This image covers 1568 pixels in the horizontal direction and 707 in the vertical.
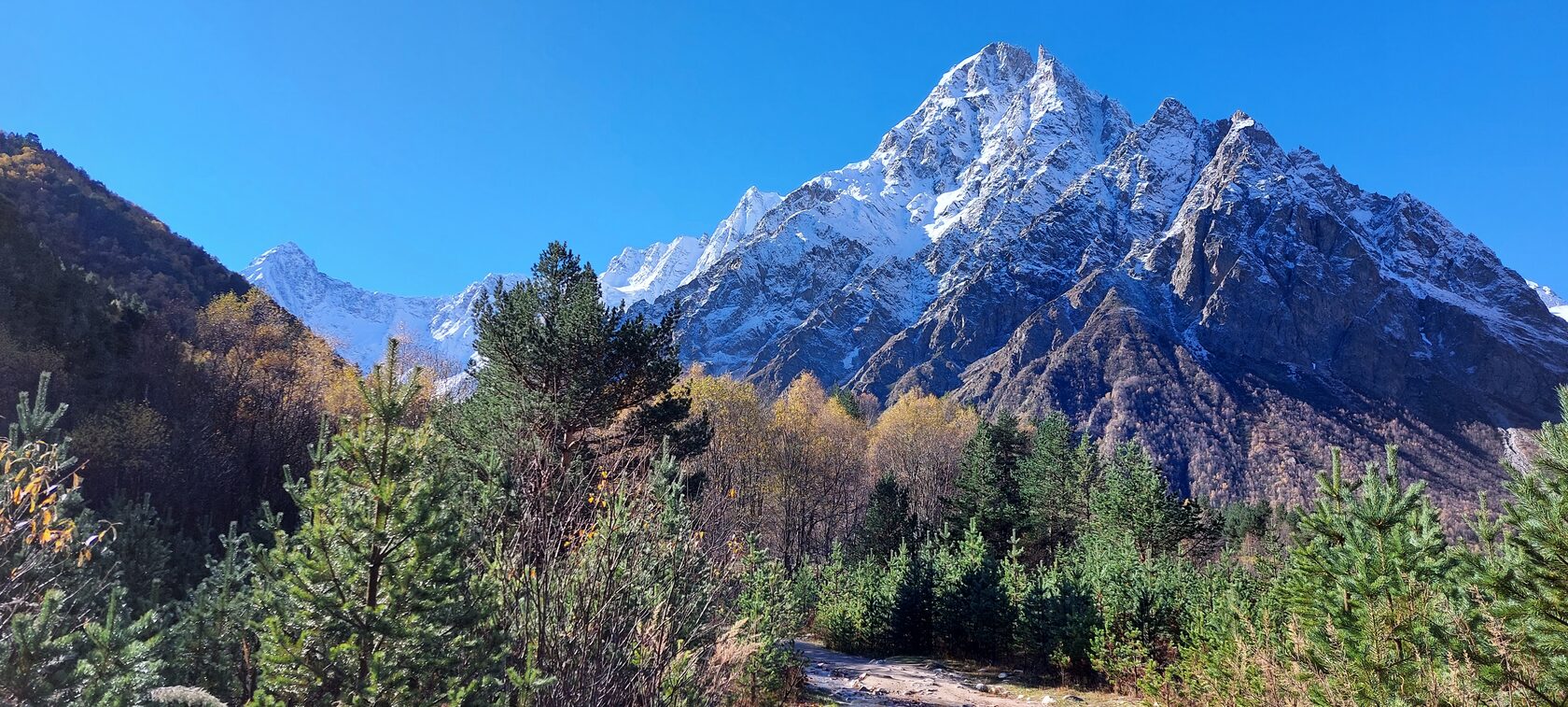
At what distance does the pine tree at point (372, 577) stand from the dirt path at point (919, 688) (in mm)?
8107

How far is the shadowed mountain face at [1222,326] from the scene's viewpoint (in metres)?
108

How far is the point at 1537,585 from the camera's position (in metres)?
3.80

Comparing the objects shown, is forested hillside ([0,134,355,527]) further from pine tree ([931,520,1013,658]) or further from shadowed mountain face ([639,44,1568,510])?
shadowed mountain face ([639,44,1568,510])

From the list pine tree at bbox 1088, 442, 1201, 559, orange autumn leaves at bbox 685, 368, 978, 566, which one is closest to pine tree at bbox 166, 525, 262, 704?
orange autumn leaves at bbox 685, 368, 978, 566

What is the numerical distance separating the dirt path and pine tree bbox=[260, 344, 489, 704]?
8.11 metres

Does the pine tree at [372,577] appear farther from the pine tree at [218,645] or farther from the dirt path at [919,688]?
the dirt path at [919,688]

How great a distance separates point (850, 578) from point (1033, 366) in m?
111

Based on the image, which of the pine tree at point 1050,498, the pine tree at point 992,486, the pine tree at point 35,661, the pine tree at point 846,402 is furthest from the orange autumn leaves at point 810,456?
the pine tree at point 35,661

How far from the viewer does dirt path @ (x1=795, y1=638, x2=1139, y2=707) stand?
Result: 36.6 ft

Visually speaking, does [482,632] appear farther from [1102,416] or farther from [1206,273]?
[1206,273]

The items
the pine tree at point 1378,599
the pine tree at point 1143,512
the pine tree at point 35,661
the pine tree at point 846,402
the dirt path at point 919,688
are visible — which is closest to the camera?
the pine tree at point 35,661

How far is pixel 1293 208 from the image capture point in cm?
14888

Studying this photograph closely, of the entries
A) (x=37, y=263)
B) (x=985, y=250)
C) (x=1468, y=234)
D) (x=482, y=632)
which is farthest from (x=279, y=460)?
(x=1468, y=234)

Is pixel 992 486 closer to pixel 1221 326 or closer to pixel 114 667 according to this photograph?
pixel 114 667
